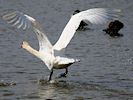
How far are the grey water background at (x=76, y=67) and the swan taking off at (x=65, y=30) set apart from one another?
24.9 inches

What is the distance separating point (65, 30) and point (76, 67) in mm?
1809

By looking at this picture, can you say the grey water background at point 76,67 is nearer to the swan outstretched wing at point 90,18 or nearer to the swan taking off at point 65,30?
the swan taking off at point 65,30

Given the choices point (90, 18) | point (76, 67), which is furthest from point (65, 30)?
point (76, 67)

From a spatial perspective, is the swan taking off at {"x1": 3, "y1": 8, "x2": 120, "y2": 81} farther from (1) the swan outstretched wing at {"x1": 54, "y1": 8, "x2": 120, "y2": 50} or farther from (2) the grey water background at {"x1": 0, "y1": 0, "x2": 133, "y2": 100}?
(2) the grey water background at {"x1": 0, "y1": 0, "x2": 133, "y2": 100}

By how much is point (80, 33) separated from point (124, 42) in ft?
7.15

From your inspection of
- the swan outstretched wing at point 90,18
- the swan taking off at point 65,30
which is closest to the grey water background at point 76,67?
the swan taking off at point 65,30

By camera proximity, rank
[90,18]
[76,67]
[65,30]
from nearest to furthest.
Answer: [90,18] → [65,30] → [76,67]

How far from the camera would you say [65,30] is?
10.8 metres

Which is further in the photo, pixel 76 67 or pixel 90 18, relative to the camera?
pixel 76 67

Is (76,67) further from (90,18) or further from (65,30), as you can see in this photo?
(90,18)

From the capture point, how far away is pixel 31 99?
9312mm

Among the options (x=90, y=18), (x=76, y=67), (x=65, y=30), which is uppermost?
(x=90, y=18)

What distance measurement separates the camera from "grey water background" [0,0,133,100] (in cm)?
985

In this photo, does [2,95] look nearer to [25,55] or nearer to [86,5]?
[25,55]
